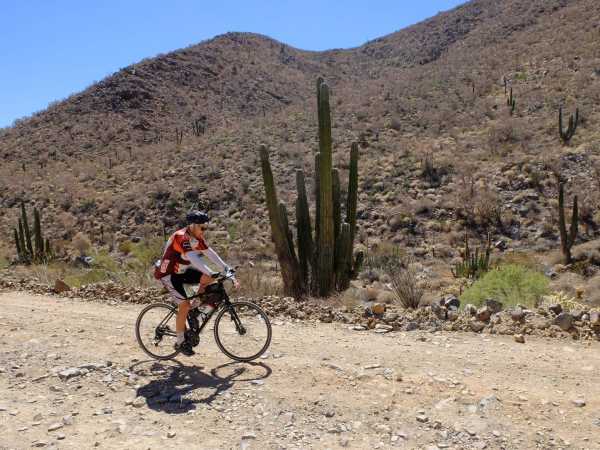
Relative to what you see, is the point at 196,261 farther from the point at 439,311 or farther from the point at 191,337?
the point at 439,311

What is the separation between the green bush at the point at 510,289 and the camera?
9211mm

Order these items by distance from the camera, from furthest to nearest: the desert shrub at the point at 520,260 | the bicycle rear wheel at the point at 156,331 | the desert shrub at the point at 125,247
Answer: the desert shrub at the point at 125,247
the desert shrub at the point at 520,260
the bicycle rear wheel at the point at 156,331

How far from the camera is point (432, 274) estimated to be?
16.3 meters

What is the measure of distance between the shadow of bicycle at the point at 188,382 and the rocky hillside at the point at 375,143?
45.6ft

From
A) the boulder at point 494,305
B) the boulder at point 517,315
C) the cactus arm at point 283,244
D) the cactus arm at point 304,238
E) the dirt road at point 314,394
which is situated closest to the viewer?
the dirt road at point 314,394

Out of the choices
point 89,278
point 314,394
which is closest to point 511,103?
point 89,278

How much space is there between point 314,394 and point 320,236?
18.7ft

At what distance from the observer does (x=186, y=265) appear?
20.7ft

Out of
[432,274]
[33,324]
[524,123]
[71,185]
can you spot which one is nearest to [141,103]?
[71,185]

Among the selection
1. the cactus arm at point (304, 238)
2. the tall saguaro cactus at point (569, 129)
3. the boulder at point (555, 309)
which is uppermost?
the tall saguaro cactus at point (569, 129)

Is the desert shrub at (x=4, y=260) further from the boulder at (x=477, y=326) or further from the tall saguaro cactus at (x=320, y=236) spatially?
the boulder at (x=477, y=326)

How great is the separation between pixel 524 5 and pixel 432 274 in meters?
50.9

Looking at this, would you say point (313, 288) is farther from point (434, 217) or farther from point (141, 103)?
point (141, 103)

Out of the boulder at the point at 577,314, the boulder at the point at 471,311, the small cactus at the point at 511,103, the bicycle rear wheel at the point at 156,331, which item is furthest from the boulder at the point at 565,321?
the small cactus at the point at 511,103
